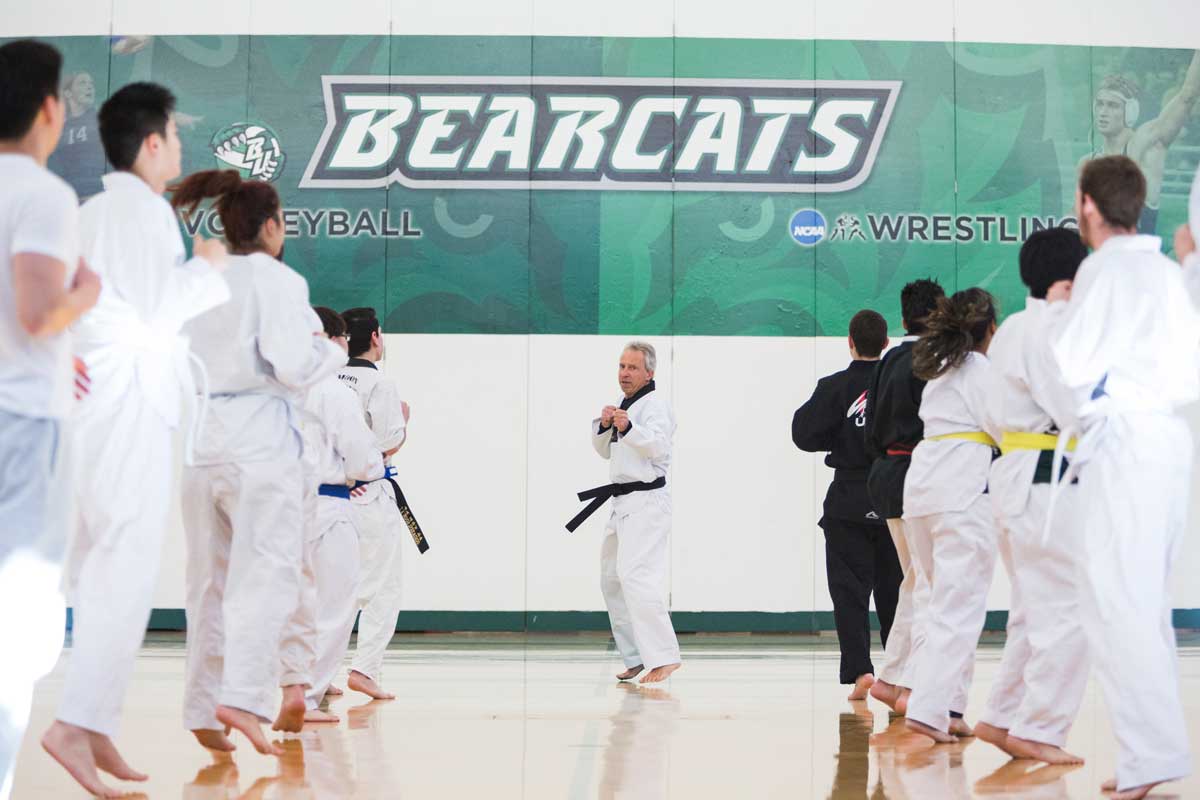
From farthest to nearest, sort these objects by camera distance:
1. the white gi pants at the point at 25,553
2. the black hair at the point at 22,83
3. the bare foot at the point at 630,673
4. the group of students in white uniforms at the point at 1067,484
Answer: the bare foot at the point at 630,673
the group of students in white uniforms at the point at 1067,484
the black hair at the point at 22,83
the white gi pants at the point at 25,553

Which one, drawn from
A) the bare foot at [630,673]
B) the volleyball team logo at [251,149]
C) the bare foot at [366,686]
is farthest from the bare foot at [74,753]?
the volleyball team logo at [251,149]

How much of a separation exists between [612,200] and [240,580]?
19.4ft

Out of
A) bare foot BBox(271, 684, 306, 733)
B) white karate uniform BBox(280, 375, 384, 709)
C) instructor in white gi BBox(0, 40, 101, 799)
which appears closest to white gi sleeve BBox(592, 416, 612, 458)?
white karate uniform BBox(280, 375, 384, 709)

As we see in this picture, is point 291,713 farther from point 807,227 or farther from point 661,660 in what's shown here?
point 807,227

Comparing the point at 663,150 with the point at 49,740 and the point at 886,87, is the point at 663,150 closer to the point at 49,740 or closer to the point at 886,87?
the point at 886,87

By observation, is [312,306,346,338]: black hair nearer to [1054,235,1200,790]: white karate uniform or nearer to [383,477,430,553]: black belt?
[383,477,430,553]: black belt

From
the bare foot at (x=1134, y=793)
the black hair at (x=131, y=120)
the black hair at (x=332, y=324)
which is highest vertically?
the black hair at (x=131, y=120)

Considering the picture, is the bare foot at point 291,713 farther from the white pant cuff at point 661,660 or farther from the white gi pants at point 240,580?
the white pant cuff at point 661,660

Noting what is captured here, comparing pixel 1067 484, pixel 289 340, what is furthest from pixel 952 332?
pixel 289 340

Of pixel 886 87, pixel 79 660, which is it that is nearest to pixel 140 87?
pixel 79 660

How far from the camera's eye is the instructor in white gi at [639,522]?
22.5ft

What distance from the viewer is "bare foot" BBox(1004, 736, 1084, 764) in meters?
4.10

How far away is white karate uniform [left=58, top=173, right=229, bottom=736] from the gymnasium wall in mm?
5929

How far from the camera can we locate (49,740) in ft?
10.9
